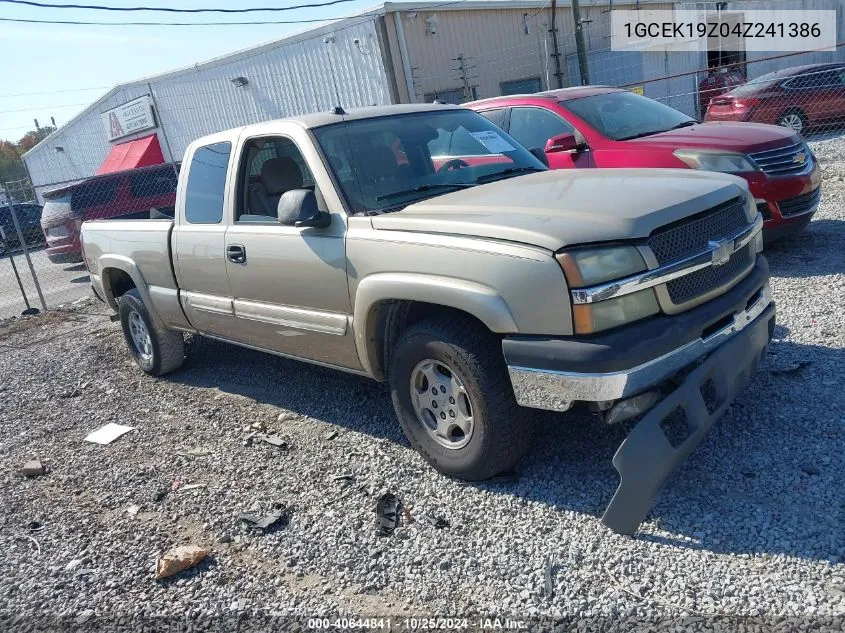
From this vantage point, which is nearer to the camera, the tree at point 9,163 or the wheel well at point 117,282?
the wheel well at point 117,282

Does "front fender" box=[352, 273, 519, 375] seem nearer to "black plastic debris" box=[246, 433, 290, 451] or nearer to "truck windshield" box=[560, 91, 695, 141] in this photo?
"black plastic debris" box=[246, 433, 290, 451]

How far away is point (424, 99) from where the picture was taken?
708 inches

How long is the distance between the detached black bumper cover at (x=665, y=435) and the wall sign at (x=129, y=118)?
2562 cm

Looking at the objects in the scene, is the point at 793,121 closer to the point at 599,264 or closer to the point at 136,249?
the point at 136,249

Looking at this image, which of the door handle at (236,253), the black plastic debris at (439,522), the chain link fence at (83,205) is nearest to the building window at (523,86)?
the chain link fence at (83,205)

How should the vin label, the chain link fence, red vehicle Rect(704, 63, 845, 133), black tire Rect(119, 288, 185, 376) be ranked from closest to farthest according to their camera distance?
black tire Rect(119, 288, 185, 376) → the chain link fence → red vehicle Rect(704, 63, 845, 133) → the vin label

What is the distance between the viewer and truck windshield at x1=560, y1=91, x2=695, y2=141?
694cm

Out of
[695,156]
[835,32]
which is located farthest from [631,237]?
[835,32]

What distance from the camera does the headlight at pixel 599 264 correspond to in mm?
2867

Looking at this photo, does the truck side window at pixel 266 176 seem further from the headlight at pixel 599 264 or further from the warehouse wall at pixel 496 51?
the warehouse wall at pixel 496 51

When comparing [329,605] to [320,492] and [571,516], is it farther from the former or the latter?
[571,516]

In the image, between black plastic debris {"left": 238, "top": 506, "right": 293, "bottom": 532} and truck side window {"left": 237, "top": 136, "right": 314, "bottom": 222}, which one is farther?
truck side window {"left": 237, "top": 136, "right": 314, "bottom": 222}

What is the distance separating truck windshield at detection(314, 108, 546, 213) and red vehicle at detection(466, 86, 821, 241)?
1089mm

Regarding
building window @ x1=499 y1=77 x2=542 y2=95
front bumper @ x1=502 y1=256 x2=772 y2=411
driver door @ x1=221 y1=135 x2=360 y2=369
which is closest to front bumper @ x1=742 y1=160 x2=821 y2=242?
front bumper @ x1=502 y1=256 x2=772 y2=411
